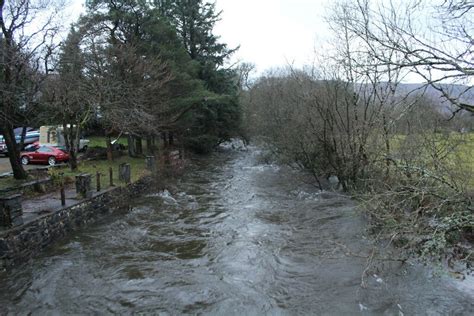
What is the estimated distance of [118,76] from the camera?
75.7 ft

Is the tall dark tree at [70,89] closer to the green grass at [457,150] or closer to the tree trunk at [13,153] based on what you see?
the tree trunk at [13,153]

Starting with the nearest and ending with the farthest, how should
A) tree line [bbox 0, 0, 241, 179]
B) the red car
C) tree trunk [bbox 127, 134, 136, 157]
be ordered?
tree line [bbox 0, 0, 241, 179], the red car, tree trunk [bbox 127, 134, 136, 157]

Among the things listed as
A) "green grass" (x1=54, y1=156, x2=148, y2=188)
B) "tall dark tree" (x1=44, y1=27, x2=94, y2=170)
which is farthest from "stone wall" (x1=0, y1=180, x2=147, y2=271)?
"tall dark tree" (x1=44, y1=27, x2=94, y2=170)

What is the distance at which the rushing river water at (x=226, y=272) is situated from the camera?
8.17 meters

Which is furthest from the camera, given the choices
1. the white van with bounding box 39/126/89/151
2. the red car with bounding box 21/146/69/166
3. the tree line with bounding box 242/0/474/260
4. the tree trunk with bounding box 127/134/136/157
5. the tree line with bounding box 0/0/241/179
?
the white van with bounding box 39/126/89/151

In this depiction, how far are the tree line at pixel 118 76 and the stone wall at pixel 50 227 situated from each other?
453cm

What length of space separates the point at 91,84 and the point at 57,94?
2907 mm

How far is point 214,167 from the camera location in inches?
1204

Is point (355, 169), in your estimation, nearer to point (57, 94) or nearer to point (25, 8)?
point (57, 94)

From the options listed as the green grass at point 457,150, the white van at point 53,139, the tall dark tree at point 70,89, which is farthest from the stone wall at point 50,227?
the white van at point 53,139

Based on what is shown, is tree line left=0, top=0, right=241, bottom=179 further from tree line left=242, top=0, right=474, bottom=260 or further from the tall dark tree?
tree line left=242, top=0, right=474, bottom=260

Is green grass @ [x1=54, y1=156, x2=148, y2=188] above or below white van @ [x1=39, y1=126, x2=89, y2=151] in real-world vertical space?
below

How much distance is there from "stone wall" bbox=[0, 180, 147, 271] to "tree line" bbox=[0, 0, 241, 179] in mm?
4531

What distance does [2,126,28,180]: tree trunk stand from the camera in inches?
667
